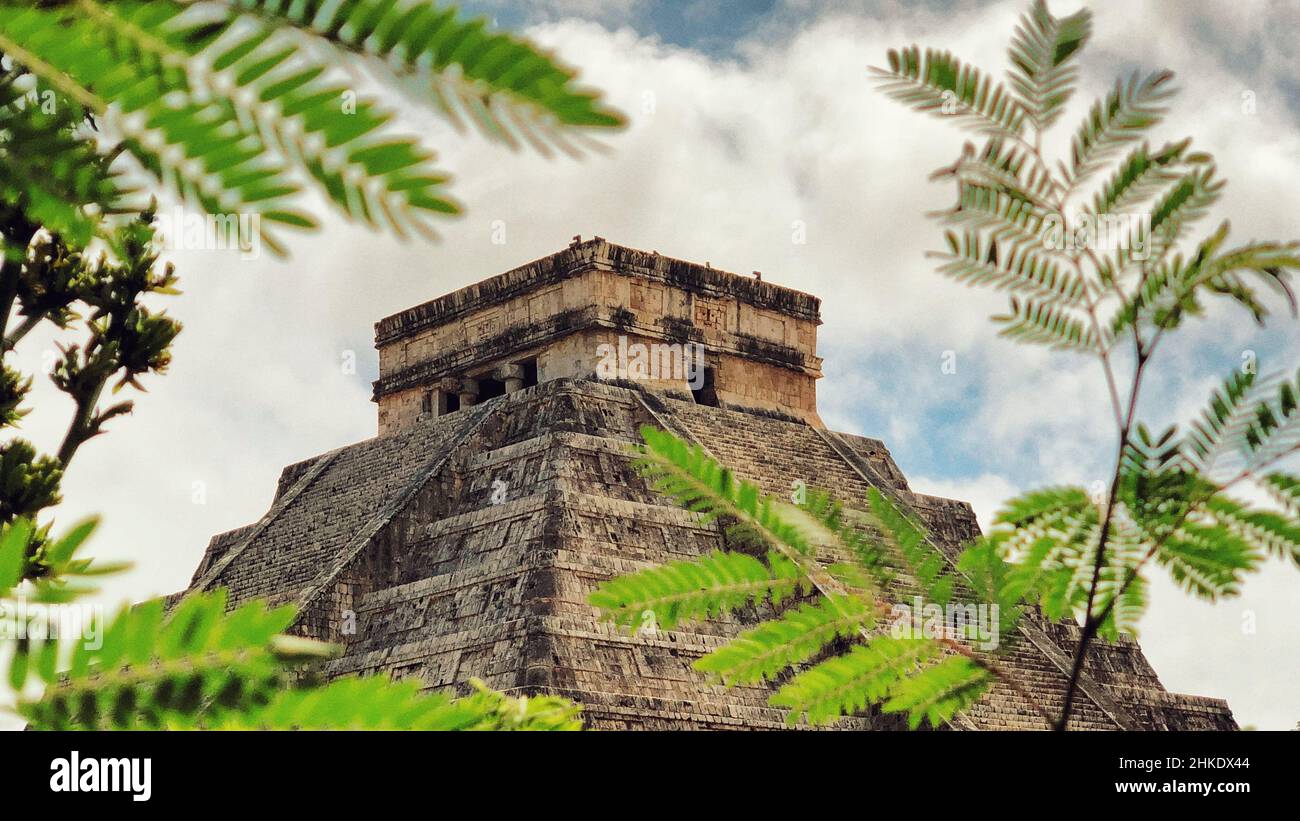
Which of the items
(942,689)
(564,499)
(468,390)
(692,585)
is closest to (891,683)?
(942,689)

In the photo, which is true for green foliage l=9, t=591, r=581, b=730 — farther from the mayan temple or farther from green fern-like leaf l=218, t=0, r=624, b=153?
the mayan temple

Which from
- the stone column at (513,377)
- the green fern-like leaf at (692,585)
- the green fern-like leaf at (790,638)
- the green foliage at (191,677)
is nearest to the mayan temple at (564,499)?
the stone column at (513,377)

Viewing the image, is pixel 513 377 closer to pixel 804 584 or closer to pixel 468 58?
pixel 804 584

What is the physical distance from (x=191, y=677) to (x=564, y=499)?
818 inches

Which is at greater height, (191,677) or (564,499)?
(564,499)

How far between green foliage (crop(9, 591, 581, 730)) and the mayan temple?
17.1 metres

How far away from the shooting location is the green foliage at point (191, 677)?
109 cm

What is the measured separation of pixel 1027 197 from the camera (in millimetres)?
2283

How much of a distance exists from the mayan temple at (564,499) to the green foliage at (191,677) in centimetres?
1706

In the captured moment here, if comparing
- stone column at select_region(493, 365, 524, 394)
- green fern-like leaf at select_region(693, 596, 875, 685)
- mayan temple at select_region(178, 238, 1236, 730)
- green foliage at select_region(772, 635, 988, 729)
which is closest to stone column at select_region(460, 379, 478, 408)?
mayan temple at select_region(178, 238, 1236, 730)

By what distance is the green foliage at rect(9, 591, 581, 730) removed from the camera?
1092mm

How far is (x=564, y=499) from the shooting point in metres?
21.9

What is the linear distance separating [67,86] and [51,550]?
18.1 inches

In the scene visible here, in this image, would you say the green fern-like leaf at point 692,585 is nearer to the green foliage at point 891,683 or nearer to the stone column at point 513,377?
the green foliage at point 891,683
